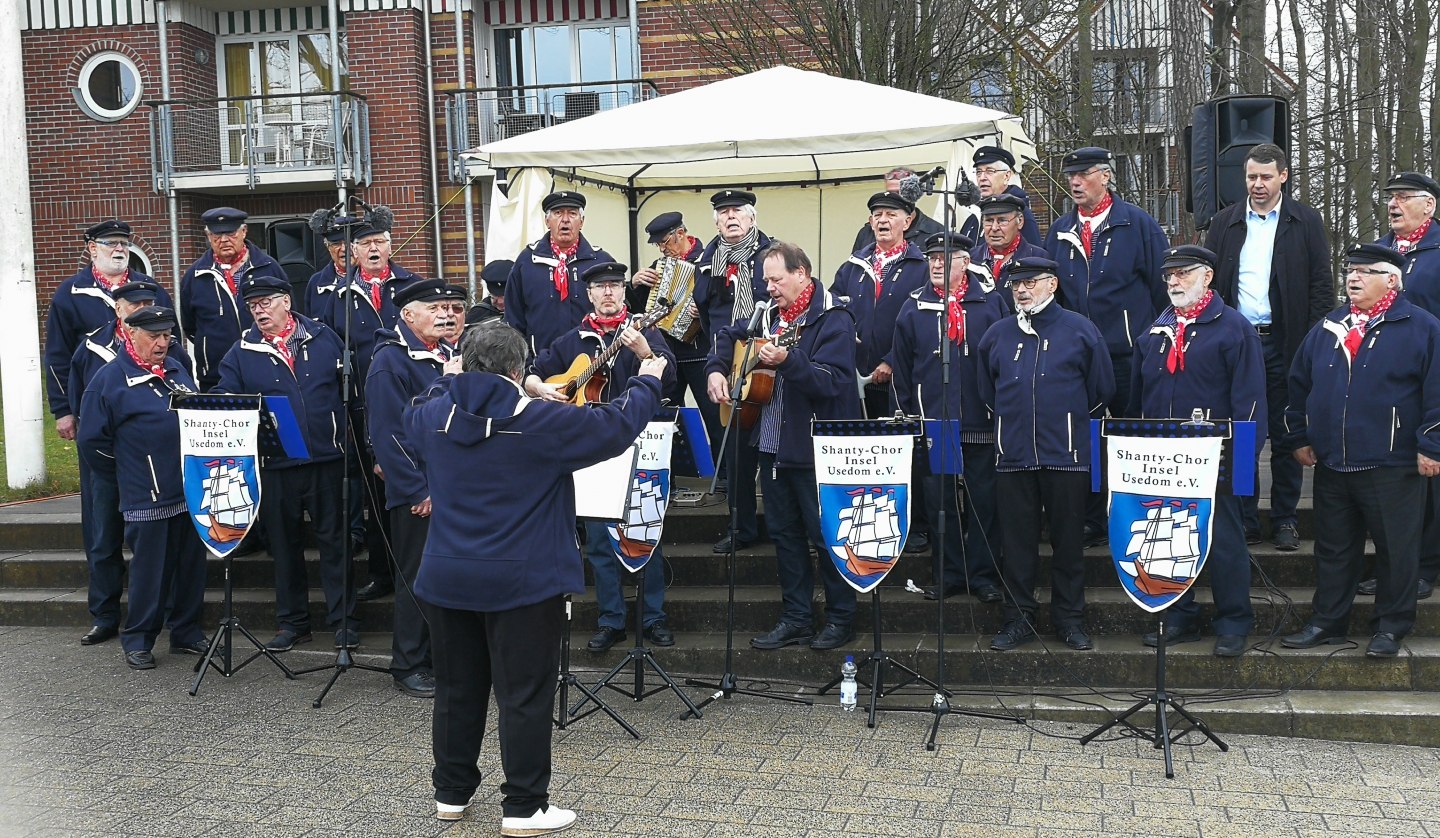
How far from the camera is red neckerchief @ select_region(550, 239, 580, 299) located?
8516 mm

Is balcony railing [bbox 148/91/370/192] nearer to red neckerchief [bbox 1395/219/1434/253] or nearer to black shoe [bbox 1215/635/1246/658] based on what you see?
red neckerchief [bbox 1395/219/1434/253]

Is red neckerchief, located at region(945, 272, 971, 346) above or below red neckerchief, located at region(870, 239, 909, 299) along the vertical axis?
below

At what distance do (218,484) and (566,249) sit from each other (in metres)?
2.69

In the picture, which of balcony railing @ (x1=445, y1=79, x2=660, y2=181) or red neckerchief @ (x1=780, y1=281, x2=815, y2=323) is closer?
red neckerchief @ (x1=780, y1=281, x2=815, y2=323)

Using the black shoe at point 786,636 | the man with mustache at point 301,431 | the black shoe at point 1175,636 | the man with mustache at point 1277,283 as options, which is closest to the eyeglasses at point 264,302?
the man with mustache at point 301,431

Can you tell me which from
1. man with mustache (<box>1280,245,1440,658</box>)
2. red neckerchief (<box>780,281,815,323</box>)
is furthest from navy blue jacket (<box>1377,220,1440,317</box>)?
red neckerchief (<box>780,281,815,323</box>)

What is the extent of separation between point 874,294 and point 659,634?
8.04ft

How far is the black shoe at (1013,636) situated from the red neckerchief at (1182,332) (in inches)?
60.9

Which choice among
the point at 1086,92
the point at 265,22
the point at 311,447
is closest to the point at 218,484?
the point at 311,447

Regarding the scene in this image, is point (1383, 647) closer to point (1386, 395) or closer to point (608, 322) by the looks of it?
point (1386, 395)

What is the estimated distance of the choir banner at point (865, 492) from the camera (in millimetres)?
6332

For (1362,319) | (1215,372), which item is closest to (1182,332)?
(1215,372)

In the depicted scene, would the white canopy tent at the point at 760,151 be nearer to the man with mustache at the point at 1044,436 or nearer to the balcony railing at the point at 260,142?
the man with mustache at the point at 1044,436

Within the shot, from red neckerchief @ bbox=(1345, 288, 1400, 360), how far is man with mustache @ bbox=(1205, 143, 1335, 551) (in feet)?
2.72
